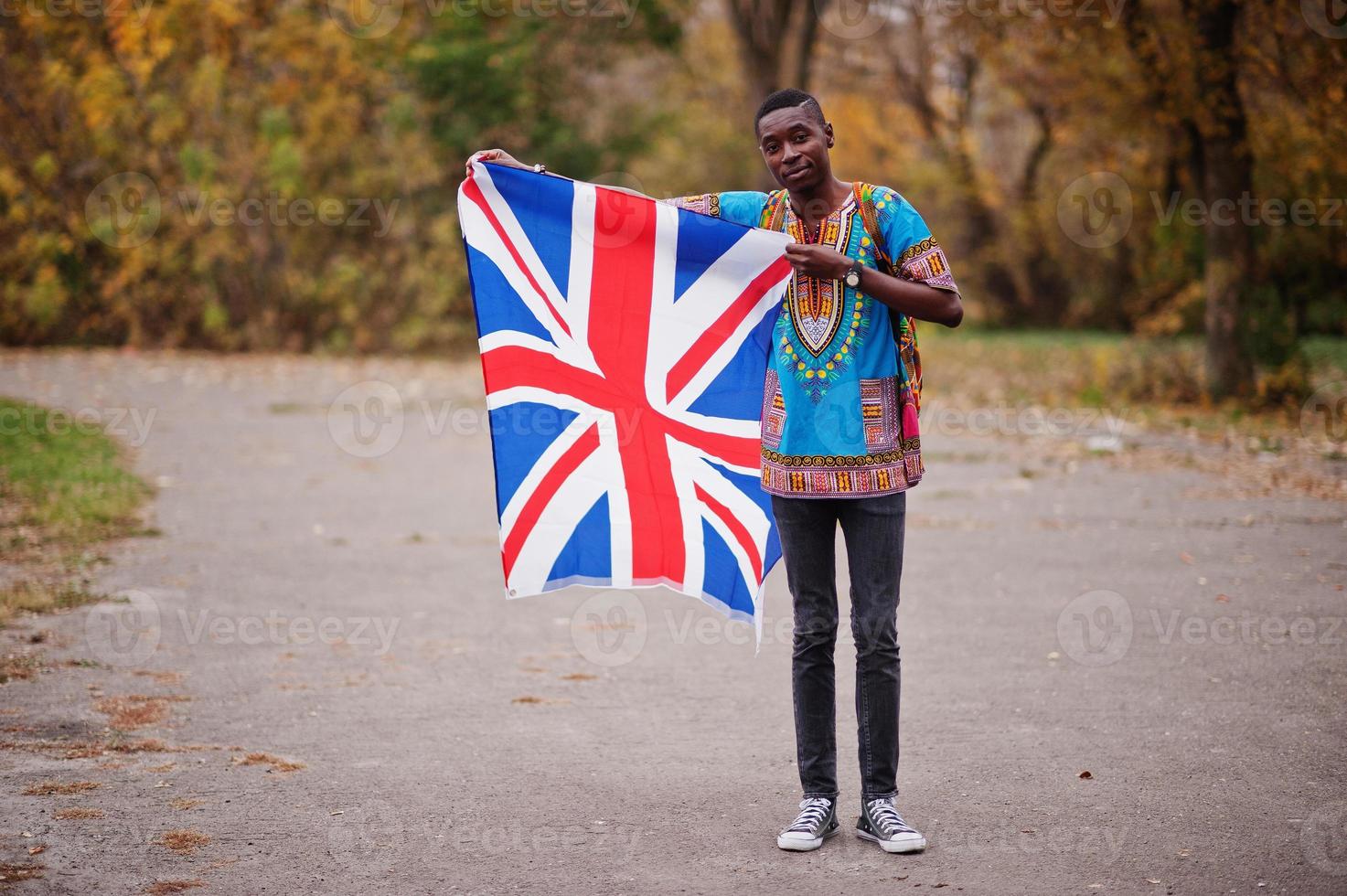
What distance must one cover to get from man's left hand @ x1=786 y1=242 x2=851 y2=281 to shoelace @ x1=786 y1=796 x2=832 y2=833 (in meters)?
1.67

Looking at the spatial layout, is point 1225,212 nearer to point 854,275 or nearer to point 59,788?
point 854,275

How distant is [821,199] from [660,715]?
98.8 inches

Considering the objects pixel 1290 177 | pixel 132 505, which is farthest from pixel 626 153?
pixel 132 505

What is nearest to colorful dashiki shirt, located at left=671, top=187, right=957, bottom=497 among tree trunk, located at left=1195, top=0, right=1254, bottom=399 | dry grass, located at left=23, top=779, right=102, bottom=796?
dry grass, located at left=23, top=779, right=102, bottom=796

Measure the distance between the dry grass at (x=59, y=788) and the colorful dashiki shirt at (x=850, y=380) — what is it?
2.63 metres

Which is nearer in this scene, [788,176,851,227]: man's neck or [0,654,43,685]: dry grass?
[788,176,851,227]: man's neck

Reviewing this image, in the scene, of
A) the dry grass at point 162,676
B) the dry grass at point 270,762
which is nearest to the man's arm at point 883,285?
the dry grass at point 270,762

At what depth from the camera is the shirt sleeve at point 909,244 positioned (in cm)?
409

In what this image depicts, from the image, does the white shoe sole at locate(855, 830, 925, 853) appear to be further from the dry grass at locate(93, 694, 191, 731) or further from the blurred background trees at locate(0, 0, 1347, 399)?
the blurred background trees at locate(0, 0, 1347, 399)

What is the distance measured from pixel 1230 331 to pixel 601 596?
10427 millimetres

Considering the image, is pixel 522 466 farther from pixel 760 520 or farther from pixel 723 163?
pixel 723 163

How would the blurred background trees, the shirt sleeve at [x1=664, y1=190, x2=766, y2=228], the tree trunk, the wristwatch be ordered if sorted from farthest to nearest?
the blurred background trees
the tree trunk
the shirt sleeve at [x1=664, y1=190, x2=766, y2=228]
the wristwatch

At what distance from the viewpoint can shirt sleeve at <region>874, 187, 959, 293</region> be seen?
4.09m

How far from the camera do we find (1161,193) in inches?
874
